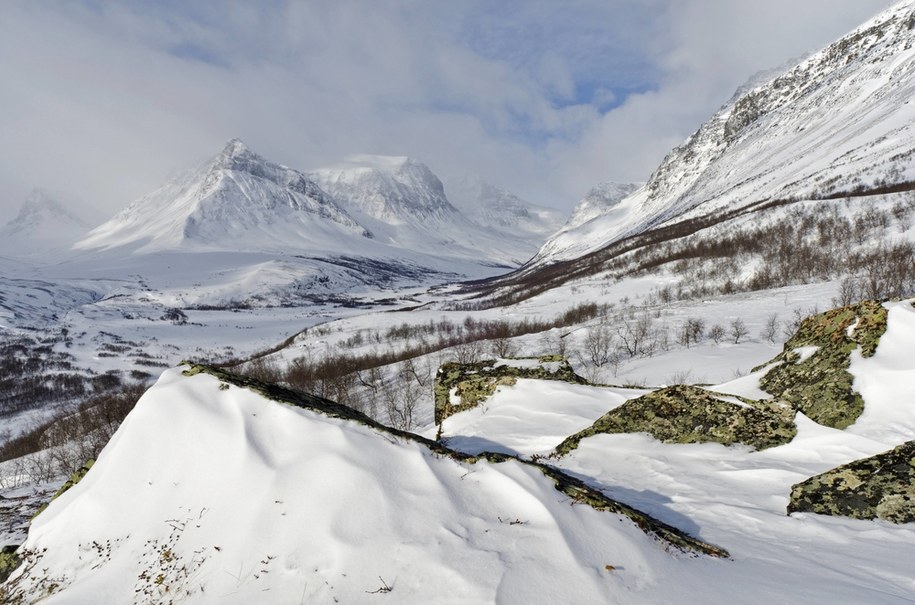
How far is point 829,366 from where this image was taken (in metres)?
9.23

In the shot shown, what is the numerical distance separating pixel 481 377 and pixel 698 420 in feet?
22.5

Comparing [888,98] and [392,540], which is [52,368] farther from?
[888,98]

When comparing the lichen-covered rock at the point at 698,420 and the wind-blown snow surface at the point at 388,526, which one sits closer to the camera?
the wind-blown snow surface at the point at 388,526

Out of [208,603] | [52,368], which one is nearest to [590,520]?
[208,603]

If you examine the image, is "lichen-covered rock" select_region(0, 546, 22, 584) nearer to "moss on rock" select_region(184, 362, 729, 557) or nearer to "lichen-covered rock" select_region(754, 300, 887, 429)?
"moss on rock" select_region(184, 362, 729, 557)

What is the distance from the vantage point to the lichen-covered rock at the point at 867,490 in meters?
5.36

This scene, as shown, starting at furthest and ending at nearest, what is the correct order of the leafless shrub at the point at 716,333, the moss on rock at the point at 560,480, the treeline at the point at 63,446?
the leafless shrub at the point at 716,333
the treeline at the point at 63,446
the moss on rock at the point at 560,480

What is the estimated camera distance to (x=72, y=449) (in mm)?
38125

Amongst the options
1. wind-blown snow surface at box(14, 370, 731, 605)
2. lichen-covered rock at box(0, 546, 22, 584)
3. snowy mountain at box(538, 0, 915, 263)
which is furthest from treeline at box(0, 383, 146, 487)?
snowy mountain at box(538, 0, 915, 263)

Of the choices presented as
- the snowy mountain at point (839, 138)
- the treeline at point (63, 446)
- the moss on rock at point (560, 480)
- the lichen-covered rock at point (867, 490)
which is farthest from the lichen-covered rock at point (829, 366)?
the snowy mountain at point (839, 138)

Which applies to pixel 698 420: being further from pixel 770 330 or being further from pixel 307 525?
pixel 770 330

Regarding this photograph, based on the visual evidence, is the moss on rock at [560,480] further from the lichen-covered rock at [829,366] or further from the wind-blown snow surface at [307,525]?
the lichen-covered rock at [829,366]

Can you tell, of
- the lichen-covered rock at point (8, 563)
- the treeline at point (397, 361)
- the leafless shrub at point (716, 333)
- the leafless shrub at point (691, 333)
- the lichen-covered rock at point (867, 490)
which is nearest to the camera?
the lichen-covered rock at point (867, 490)

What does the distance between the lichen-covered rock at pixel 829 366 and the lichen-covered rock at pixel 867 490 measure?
115 inches
